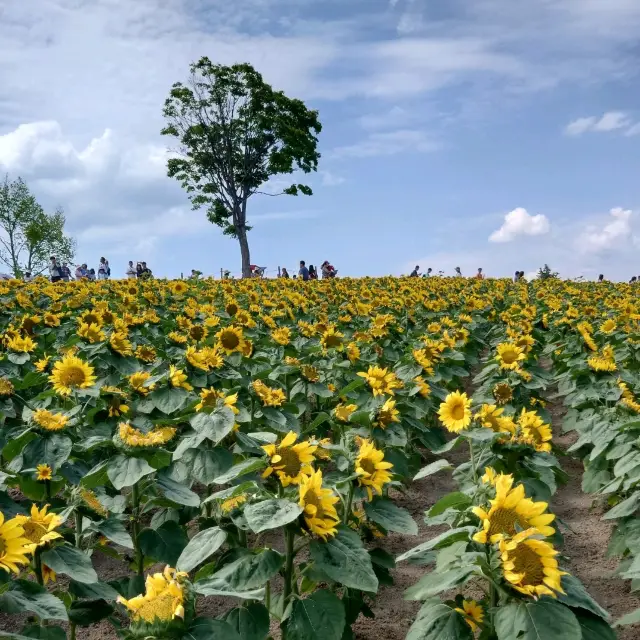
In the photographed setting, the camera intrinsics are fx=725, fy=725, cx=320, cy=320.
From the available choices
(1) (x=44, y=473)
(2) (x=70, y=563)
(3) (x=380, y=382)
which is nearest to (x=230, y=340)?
(3) (x=380, y=382)

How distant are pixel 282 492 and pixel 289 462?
0.72 feet

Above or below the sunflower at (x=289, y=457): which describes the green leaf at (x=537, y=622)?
below

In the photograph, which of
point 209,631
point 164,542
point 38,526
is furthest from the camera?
point 164,542

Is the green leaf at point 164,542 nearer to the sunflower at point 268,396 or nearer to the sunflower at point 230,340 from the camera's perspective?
the sunflower at point 268,396

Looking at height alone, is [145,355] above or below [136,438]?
above

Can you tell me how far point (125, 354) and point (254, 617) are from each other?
4.17 metres

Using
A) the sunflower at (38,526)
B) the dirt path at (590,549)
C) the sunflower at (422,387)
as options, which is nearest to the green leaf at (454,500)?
the dirt path at (590,549)

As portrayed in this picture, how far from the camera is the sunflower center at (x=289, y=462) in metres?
2.85

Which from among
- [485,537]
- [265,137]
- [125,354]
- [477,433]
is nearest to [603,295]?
[125,354]

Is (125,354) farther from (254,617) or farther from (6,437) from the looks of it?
(254,617)

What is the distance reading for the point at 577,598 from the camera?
2.22 meters

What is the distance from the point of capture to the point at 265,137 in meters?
42.5

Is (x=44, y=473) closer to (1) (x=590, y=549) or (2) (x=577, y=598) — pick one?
(2) (x=577, y=598)

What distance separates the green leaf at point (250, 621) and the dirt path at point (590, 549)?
6.18 ft
